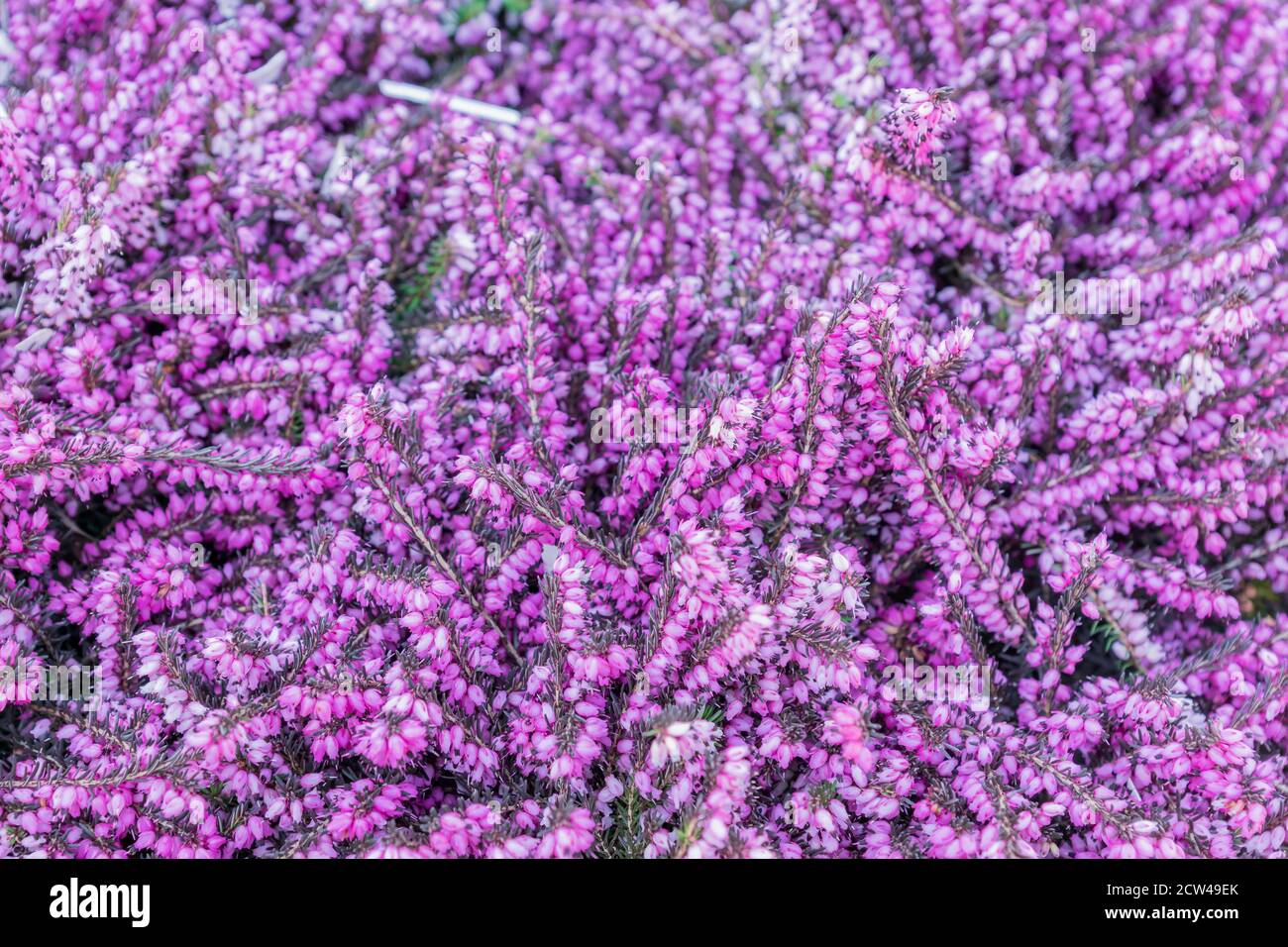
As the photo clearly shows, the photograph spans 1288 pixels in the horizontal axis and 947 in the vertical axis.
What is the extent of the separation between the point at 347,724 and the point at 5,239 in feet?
6.70

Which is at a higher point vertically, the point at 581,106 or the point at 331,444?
the point at 581,106

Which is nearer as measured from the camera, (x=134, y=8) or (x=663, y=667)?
(x=663, y=667)

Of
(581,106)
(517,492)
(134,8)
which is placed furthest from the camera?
(581,106)

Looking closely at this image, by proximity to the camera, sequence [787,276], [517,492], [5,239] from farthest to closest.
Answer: [787,276] → [5,239] → [517,492]

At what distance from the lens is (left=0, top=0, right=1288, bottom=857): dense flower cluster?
2.46 m

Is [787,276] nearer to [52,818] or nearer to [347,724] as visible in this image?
[347,724]

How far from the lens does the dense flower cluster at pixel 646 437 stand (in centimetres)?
246

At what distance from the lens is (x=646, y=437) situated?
2752 mm

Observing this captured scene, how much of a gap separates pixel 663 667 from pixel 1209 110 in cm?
299

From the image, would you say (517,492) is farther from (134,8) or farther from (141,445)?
(134,8)

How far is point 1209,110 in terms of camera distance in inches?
140
